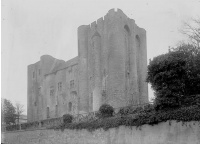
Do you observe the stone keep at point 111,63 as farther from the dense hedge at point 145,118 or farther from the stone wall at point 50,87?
the dense hedge at point 145,118

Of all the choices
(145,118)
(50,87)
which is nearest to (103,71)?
(50,87)

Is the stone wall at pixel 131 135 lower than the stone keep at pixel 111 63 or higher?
lower

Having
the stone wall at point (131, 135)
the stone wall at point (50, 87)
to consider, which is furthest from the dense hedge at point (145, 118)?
the stone wall at point (50, 87)

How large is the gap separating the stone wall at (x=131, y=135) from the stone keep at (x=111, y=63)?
10.2 m

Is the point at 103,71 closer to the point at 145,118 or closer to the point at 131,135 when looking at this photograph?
the point at 131,135

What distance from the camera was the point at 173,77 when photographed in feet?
61.1

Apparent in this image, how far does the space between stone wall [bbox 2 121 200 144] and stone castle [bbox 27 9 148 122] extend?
10.3 meters

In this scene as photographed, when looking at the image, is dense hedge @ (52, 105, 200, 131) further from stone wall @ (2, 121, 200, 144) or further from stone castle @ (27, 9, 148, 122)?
stone castle @ (27, 9, 148, 122)

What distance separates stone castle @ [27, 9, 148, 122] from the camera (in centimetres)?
3872

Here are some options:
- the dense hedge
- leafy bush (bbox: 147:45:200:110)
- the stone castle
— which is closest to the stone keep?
the stone castle

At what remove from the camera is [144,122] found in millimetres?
19344

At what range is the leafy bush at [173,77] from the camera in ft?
60.3

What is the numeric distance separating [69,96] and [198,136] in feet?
107

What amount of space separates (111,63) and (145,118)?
20.0 m
